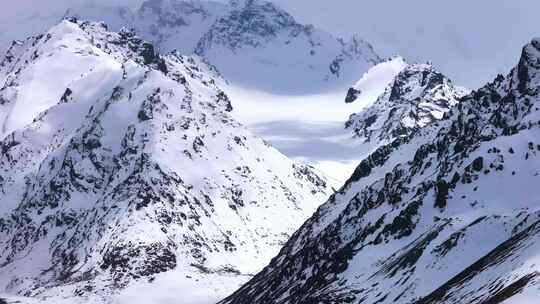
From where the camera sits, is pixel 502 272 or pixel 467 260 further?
pixel 467 260

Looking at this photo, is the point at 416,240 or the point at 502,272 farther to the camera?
the point at 416,240

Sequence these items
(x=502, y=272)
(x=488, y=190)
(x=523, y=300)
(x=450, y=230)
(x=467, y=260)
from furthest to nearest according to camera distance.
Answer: (x=488, y=190) → (x=450, y=230) → (x=467, y=260) → (x=502, y=272) → (x=523, y=300)

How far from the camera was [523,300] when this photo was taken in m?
105

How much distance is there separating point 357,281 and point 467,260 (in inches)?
1442

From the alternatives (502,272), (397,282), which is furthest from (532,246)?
(397,282)

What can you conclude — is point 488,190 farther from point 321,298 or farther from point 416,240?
point 321,298

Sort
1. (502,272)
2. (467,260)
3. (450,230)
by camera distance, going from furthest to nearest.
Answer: (450,230) < (467,260) < (502,272)

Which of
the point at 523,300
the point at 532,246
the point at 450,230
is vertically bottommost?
the point at 523,300

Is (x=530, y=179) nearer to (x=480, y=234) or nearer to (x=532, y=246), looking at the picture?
(x=480, y=234)

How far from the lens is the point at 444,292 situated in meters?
145

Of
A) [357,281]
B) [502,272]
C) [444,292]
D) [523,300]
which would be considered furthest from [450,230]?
[523,300]

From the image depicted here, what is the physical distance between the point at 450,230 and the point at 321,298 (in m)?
29.9

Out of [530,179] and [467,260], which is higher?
[530,179]

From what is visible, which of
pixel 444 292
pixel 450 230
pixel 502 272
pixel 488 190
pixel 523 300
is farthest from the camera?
pixel 488 190
